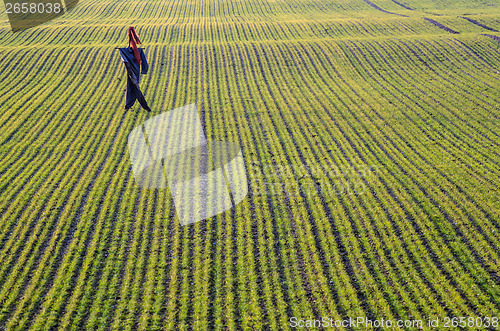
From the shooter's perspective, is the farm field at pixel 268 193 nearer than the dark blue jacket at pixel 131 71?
Yes

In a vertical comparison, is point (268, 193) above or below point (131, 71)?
below

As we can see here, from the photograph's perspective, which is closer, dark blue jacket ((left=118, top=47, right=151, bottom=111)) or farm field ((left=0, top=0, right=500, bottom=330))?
farm field ((left=0, top=0, right=500, bottom=330))

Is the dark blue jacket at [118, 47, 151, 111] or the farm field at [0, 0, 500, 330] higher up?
the dark blue jacket at [118, 47, 151, 111]

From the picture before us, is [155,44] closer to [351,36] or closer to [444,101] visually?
[351,36]

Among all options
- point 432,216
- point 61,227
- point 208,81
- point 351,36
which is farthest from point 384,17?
point 61,227

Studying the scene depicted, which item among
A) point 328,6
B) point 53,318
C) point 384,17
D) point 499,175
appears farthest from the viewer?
point 328,6

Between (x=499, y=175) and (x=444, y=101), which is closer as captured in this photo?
(x=499, y=175)

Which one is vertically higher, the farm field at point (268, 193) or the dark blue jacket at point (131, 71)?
the dark blue jacket at point (131, 71)

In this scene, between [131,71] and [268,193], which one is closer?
[131,71]
